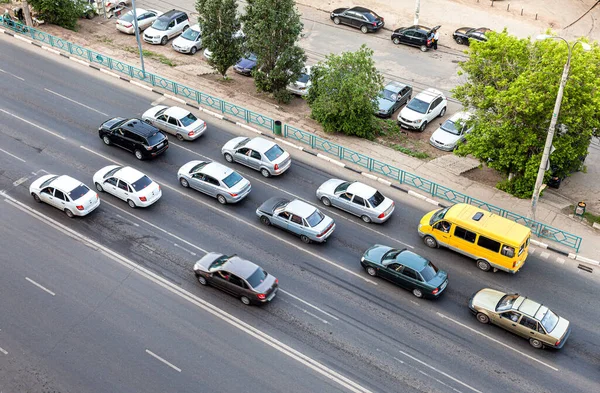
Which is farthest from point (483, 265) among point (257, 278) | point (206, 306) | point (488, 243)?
point (206, 306)

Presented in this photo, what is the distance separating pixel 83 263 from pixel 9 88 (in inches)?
718

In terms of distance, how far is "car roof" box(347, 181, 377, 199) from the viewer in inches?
1277

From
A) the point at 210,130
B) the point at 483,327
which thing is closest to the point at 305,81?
the point at 210,130

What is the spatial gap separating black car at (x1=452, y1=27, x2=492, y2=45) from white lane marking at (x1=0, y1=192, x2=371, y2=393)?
1401 inches

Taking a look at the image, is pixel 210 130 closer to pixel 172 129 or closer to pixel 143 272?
pixel 172 129

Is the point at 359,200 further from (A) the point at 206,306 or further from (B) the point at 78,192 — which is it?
(B) the point at 78,192

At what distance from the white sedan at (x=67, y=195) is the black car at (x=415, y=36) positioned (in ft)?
102

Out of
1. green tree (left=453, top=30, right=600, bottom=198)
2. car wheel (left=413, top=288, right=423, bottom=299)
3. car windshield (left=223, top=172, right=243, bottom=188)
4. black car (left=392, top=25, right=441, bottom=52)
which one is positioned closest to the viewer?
car wheel (left=413, top=288, right=423, bottom=299)

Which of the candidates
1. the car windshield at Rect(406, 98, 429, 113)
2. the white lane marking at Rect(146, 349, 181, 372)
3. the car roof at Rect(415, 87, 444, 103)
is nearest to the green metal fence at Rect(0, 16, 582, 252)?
the car windshield at Rect(406, 98, 429, 113)

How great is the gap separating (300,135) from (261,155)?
471 centimetres

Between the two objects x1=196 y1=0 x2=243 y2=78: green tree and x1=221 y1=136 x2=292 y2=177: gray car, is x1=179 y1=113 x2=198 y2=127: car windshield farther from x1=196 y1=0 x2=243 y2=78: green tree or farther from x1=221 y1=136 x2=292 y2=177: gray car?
x1=196 y1=0 x2=243 y2=78: green tree

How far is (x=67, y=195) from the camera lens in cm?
3114

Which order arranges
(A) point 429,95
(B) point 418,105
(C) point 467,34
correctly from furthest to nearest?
(C) point 467,34, (A) point 429,95, (B) point 418,105

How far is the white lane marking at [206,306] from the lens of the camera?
81.3 feet
